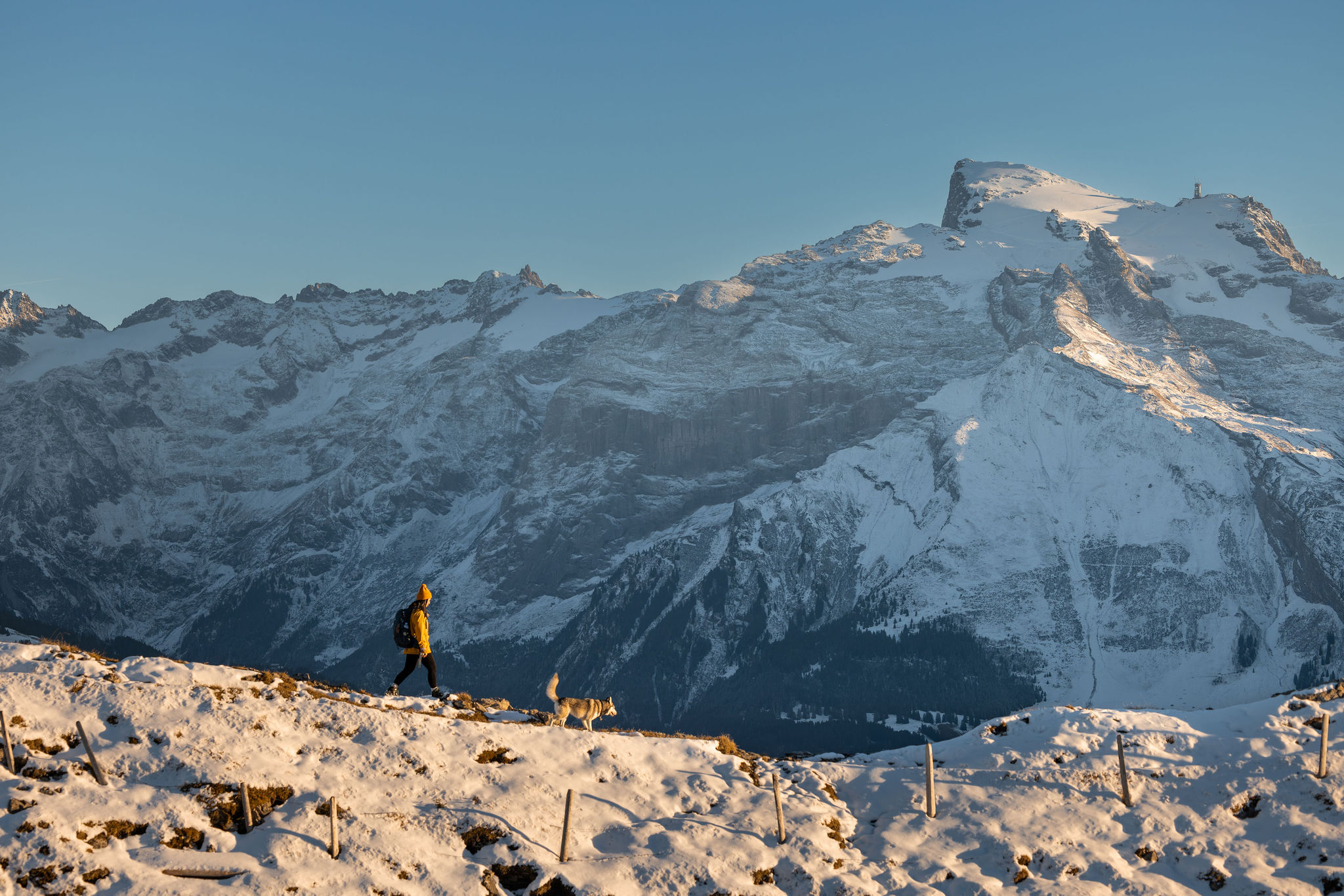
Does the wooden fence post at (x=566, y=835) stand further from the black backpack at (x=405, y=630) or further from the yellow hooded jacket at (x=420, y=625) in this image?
the black backpack at (x=405, y=630)

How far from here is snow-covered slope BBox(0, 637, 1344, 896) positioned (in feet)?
101

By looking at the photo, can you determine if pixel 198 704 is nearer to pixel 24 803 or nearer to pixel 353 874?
pixel 24 803

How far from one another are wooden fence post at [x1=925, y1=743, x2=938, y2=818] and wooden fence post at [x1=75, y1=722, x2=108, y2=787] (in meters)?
23.9

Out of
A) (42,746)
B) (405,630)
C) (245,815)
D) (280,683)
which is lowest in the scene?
(245,815)

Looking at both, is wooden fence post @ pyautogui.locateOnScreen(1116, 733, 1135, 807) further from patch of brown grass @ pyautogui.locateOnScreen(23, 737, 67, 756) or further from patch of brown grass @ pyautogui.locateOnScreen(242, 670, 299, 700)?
patch of brown grass @ pyautogui.locateOnScreen(23, 737, 67, 756)

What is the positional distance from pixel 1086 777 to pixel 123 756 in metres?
29.3

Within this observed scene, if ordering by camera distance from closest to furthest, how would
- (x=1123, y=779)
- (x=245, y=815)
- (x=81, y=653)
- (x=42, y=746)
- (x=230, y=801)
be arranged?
(x=245, y=815) < (x=230, y=801) < (x=42, y=746) < (x=1123, y=779) < (x=81, y=653)

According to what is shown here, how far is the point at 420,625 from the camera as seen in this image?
41156 millimetres

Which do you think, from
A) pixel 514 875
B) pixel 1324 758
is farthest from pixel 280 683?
pixel 1324 758

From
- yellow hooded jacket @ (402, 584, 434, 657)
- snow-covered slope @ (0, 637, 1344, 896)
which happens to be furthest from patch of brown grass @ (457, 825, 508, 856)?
yellow hooded jacket @ (402, 584, 434, 657)

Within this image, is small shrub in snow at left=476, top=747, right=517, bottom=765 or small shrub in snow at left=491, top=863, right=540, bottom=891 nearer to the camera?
small shrub in snow at left=491, top=863, right=540, bottom=891

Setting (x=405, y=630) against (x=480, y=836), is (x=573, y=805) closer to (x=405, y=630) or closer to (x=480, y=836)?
(x=480, y=836)

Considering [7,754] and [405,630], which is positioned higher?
[405,630]

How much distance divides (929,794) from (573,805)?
11.3m
